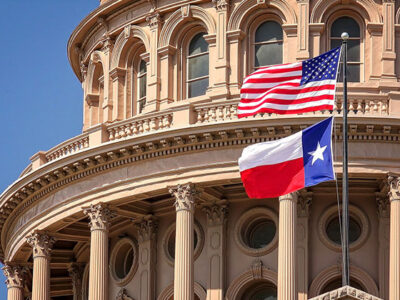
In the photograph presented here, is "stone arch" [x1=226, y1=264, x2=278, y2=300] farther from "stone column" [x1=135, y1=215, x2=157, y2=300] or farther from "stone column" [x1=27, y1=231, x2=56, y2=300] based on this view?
"stone column" [x1=27, y1=231, x2=56, y2=300]

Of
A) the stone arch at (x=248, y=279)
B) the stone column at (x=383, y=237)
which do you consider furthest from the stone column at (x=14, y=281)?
the stone column at (x=383, y=237)

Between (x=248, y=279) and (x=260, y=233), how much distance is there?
1589 mm

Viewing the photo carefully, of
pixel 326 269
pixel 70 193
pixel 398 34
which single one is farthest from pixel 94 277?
pixel 398 34

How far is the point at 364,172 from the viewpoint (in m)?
52.2

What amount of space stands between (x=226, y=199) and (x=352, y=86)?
214 inches

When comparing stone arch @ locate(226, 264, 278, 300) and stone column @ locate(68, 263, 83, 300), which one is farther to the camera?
stone column @ locate(68, 263, 83, 300)

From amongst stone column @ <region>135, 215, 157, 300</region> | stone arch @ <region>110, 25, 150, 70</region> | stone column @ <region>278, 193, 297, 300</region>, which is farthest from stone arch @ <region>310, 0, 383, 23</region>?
stone column @ <region>135, 215, 157, 300</region>

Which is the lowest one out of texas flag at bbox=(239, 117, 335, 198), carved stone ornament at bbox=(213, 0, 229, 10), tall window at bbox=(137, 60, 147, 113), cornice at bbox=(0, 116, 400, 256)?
texas flag at bbox=(239, 117, 335, 198)

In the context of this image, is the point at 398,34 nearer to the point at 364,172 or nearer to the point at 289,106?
the point at 364,172

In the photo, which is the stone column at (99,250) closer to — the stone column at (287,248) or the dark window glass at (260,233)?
the dark window glass at (260,233)

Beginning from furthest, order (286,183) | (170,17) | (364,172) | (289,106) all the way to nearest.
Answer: (170,17) < (364,172) < (289,106) < (286,183)

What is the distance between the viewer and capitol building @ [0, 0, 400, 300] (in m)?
53.1

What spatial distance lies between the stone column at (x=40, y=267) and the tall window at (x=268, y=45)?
917cm

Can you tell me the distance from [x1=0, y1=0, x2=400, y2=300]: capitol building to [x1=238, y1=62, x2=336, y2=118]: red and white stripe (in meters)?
5.01
